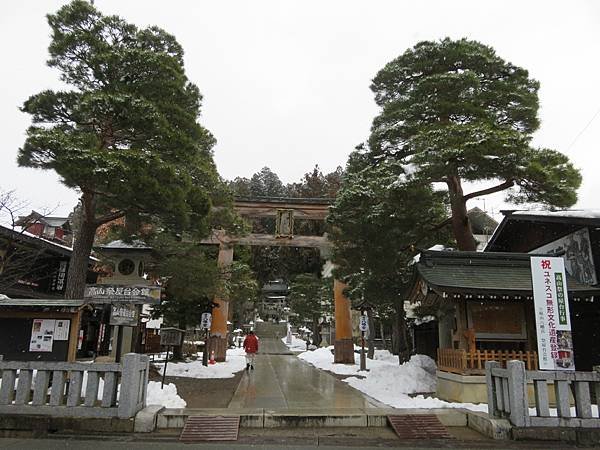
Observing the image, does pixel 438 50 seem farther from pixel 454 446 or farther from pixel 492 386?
pixel 454 446

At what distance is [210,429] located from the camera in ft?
27.2

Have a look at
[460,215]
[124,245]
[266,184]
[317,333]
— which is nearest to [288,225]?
[124,245]

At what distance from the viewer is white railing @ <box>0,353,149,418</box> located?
822cm

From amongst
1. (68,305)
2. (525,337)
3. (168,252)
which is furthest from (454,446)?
(168,252)

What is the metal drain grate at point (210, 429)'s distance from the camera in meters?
7.94

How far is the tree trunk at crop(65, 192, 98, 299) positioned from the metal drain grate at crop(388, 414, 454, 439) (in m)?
9.01

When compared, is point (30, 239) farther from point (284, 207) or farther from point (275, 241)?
point (284, 207)

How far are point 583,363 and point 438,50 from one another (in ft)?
35.2

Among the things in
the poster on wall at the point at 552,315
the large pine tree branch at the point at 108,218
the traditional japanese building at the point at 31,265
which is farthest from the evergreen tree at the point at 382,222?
the traditional japanese building at the point at 31,265

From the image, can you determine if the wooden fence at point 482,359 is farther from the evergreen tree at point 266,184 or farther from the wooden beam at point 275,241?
the evergreen tree at point 266,184

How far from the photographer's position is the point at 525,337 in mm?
12141

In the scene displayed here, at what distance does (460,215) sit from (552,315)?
6.16m

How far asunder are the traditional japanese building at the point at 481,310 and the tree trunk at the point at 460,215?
1.72 m

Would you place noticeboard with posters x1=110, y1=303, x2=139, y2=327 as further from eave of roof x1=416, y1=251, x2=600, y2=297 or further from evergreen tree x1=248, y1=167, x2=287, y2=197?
evergreen tree x1=248, y1=167, x2=287, y2=197
